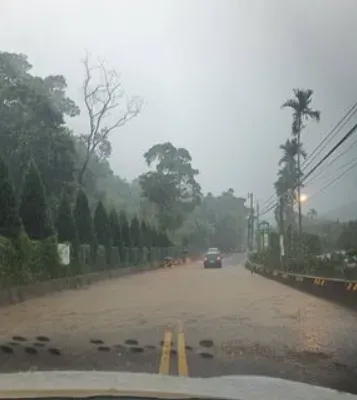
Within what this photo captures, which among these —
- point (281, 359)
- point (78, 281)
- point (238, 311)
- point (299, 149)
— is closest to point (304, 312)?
point (238, 311)

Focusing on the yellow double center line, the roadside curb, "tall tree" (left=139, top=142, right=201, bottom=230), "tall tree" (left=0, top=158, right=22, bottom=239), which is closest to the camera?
the yellow double center line

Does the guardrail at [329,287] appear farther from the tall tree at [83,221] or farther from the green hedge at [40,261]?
the tall tree at [83,221]

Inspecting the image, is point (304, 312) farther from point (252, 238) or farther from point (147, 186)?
point (252, 238)

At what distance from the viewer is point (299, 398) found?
12.6ft

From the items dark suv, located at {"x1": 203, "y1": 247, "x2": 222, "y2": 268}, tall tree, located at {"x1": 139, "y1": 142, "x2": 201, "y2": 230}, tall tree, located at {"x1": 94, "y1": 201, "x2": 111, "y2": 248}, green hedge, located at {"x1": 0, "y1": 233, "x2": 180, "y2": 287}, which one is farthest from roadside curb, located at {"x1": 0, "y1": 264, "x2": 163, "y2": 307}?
tall tree, located at {"x1": 139, "y1": 142, "x2": 201, "y2": 230}

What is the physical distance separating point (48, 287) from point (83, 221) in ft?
39.3

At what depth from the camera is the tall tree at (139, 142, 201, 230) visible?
79.8 metres

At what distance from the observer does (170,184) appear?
79500 millimetres

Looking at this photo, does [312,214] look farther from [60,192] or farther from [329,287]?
[329,287]

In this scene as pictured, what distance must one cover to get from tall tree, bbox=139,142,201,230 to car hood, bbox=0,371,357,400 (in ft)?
245

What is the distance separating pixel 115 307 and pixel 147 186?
6145cm

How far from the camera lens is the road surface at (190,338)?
29.4 feet

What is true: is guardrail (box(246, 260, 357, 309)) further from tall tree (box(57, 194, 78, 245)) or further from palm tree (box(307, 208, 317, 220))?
palm tree (box(307, 208, 317, 220))

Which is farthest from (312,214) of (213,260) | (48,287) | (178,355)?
(178,355)
